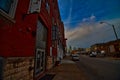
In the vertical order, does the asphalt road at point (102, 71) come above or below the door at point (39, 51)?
below

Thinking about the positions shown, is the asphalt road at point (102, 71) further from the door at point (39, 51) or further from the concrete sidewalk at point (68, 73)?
the door at point (39, 51)

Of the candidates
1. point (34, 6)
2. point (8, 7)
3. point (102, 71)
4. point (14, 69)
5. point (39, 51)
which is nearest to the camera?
point (8, 7)

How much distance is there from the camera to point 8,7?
3.73 meters

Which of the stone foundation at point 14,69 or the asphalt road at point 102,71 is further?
the asphalt road at point 102,71

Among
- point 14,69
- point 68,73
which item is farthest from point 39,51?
point 14,69

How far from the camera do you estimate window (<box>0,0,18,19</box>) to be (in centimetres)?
340

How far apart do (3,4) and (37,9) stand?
6.07 feet

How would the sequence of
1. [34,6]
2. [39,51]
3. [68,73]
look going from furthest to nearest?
[68,73] → [39,51] → [34,6]

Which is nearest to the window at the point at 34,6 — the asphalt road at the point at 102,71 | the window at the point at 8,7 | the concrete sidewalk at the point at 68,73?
the window at the point at 8,7

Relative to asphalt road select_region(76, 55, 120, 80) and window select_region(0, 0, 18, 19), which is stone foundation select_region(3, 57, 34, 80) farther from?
asphalt road select_region(76, 55, 120, 80)

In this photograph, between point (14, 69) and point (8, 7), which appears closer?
point (8, 7)

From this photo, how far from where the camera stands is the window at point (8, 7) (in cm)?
340

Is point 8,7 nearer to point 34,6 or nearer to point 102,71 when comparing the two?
point 34,6

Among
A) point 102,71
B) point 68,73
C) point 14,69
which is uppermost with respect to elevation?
point 14,69
